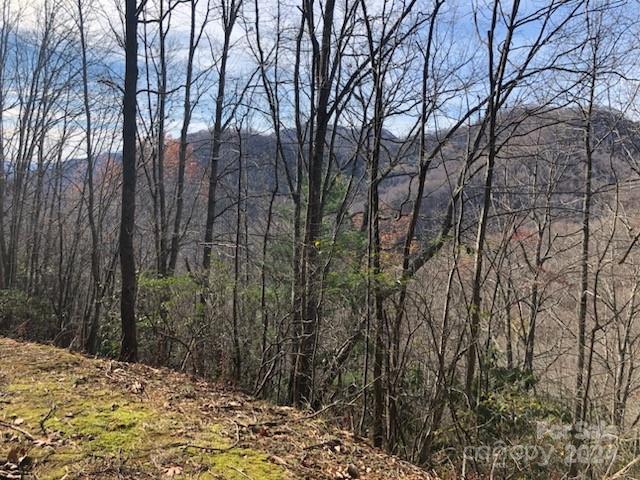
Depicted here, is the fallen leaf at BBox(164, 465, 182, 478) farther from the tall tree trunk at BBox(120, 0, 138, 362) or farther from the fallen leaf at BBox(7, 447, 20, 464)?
the tall tree trunk at BBox(120, 0, 138, 362)

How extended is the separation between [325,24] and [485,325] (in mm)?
4318

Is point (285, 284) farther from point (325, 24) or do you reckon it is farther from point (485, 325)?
point (325, 24)

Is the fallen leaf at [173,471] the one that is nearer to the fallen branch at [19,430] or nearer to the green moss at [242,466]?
the green moss at [242,466]

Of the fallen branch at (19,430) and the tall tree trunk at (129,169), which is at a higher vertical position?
the tall tree trunk at (129,169)

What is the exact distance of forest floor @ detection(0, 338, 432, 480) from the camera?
105 inches

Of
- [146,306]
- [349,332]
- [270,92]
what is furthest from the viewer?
[270,92]

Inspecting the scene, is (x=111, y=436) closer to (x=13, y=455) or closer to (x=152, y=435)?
(x=152, y=435)

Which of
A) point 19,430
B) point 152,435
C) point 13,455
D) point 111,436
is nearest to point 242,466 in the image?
point 152,435

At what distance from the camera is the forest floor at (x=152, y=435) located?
266 centimetres

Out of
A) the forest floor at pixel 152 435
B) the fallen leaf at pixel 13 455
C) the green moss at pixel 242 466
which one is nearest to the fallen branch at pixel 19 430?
the forest floor at pixel 152 435

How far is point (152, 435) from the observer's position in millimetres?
3074

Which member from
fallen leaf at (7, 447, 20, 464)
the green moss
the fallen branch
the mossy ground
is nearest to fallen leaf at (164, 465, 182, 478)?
the mossy ground

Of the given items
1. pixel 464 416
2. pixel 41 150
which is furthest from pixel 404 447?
pixel 41 150

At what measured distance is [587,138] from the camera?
7.95 meters
